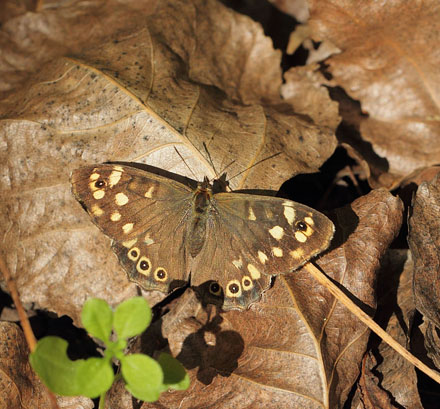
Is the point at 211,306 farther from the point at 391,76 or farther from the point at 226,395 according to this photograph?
the point at 391,76

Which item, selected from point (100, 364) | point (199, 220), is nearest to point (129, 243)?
point (199, 220)

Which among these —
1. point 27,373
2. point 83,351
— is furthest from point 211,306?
point 27,373

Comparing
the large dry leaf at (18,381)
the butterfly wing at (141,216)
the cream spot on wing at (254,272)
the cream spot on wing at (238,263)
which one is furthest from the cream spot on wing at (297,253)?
the large dry leaf at (18,381)

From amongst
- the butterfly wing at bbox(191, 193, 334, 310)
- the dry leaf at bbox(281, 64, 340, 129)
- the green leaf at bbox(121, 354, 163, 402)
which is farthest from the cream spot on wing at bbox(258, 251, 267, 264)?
the dry leaf at bbox(281, 64, 340, 129)

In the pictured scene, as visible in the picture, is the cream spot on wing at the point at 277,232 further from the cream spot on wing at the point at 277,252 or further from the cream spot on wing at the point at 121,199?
the cream spot on wing at the point at 121,199

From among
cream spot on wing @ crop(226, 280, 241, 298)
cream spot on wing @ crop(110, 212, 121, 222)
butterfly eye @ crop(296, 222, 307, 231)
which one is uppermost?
butterfly eye @ crop(296, 222, 307, 231)

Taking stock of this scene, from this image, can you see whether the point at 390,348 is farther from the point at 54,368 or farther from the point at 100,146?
the point at 100,146

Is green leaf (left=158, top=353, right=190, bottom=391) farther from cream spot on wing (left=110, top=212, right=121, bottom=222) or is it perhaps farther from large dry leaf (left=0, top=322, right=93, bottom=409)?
cream spot on wing (left=110, top=212, right=121, bottom=222)
